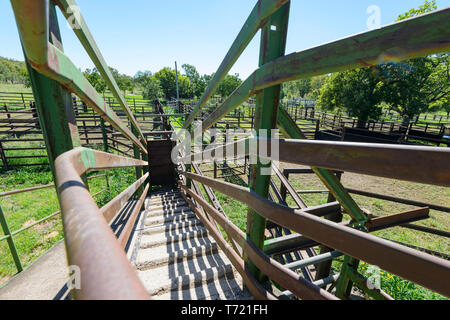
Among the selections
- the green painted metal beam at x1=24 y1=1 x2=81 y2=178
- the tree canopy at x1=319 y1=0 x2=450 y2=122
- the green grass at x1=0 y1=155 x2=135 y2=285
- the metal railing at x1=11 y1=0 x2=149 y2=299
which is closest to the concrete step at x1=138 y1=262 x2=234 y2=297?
the metal railing at x1=11 y1=0 x2=149 y2=299

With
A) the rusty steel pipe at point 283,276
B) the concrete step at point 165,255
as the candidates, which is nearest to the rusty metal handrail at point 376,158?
the rusty steel pipe at point 283,276

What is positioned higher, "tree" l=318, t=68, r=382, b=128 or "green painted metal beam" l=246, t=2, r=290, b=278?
"tree" l=318, t=68, r=382, b=128

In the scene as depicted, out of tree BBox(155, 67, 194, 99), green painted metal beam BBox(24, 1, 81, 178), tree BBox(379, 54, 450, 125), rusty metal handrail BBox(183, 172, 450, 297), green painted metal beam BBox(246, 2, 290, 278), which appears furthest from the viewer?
tree BBox(155, 67, 194, 99)

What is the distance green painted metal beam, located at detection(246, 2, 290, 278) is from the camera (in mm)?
1008

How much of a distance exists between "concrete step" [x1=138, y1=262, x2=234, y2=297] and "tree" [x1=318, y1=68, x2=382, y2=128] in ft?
59.4

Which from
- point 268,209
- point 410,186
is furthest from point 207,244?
point 410,186

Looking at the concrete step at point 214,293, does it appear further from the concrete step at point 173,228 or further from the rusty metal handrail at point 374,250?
the concrete step at point 173,228

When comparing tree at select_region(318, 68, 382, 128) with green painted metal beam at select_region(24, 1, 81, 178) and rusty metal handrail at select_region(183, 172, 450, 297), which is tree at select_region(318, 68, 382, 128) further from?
green painted metal beam at select_region(24, 1, 81, 178)

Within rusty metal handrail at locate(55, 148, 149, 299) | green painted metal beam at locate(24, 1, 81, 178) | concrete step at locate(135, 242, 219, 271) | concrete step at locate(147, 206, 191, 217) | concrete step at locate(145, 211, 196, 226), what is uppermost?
green painted metal beam at locate(24, 1, 81, 178)

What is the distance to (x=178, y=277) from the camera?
1.69 m

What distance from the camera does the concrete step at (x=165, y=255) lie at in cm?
191

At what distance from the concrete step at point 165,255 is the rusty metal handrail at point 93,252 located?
1.70 meters
